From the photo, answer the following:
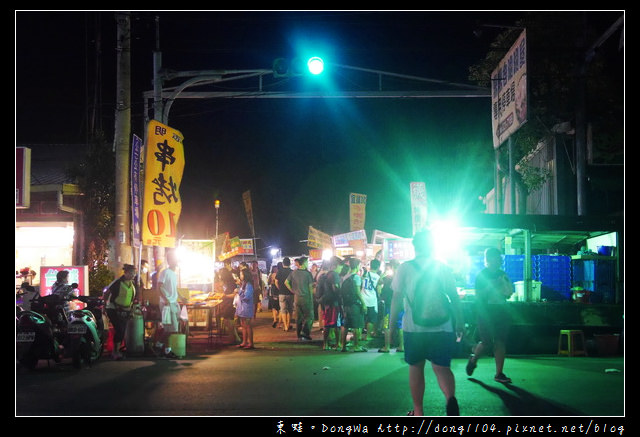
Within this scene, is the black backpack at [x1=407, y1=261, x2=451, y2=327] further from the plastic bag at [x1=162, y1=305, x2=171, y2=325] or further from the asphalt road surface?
the plastic bag at [x1=162, y1=305, x2=171, y2=325]

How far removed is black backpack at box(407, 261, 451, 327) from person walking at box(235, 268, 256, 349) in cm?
753

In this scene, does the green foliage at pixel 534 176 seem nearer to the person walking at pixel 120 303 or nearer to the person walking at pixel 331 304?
the person walking at pixel 331 304

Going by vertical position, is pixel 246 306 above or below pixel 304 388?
above

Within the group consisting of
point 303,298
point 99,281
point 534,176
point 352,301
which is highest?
point 534,176

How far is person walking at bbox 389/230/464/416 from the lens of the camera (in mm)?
6453

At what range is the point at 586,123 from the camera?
1606 centimetres

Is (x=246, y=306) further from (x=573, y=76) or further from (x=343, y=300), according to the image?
(x=573, y=76)

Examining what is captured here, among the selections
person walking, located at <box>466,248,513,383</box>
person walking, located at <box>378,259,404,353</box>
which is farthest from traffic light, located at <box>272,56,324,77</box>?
person walking, located at <box>466,248,513,383</box>

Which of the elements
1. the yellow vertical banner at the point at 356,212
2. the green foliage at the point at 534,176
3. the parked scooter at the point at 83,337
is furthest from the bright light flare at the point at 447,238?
the yellow vertical banner at the point at 356,212

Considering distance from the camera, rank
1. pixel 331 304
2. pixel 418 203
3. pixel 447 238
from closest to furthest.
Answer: pixel 331 304 → pixel 447 238 → pixel 418 203

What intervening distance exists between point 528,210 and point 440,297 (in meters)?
17.5

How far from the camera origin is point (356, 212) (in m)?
33.8

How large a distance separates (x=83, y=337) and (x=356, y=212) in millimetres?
23598

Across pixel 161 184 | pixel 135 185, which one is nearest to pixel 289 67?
pixel 161 184
